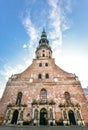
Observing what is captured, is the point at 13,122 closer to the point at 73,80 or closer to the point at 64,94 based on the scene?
the point at 64,94

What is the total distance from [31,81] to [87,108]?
8.80 m

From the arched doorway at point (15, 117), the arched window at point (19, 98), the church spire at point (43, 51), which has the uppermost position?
the church spire at point (43, 51)

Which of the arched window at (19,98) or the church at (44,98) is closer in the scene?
the church at (44,98)

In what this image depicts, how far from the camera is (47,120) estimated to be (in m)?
15.5

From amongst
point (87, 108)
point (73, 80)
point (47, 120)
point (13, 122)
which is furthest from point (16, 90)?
point (87, 108)

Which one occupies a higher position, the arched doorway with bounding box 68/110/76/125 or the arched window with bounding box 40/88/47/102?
the arched window with bounding box 40/88/47/102

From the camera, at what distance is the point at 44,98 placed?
18.1 m

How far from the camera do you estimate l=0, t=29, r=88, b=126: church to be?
15.8 m

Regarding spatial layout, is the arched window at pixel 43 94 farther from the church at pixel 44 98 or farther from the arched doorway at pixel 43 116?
the arched doorway at pixel 43 116

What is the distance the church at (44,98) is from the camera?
15.8 meters

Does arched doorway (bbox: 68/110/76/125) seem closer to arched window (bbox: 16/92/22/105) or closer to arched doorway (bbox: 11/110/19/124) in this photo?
arched doorway (bbox: 11/110/19/124)

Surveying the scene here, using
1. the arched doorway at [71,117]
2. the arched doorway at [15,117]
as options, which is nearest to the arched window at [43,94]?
the arched doorway at [71,117]

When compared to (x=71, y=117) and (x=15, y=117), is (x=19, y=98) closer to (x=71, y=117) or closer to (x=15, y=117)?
(x=15, y=117)

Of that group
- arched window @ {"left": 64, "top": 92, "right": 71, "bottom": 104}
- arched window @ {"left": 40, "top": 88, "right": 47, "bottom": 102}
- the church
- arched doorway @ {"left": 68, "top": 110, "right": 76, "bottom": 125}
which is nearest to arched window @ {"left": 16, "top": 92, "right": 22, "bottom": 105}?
the church
